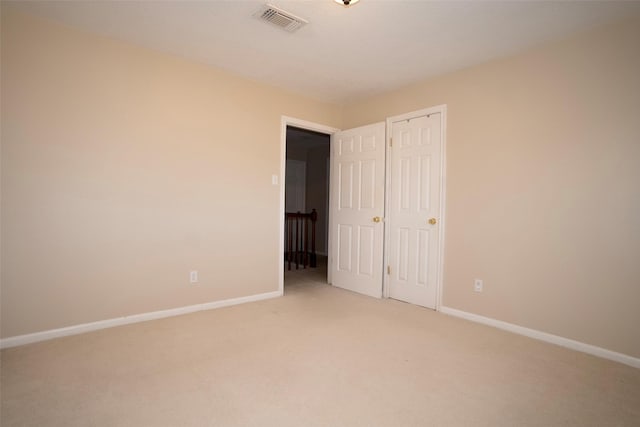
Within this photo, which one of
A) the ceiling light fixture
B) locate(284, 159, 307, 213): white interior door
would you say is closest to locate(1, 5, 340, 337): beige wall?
the ceiling light fixture

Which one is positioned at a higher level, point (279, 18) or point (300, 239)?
point (279, 18)

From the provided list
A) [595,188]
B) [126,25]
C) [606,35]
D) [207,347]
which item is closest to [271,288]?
[207,347]

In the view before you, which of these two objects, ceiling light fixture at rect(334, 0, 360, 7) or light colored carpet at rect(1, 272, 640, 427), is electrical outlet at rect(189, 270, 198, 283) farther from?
ceiling light fixture at rect(334, 0, 360, 7)

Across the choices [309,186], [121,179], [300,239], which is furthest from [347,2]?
[309,186]

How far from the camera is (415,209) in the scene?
11.9ft

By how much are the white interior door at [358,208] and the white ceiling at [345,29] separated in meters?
0.96

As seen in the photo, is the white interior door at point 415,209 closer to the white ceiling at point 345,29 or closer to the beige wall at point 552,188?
the beige wall at point 552,188

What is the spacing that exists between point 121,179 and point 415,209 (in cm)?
290

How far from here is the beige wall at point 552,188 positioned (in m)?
2.36

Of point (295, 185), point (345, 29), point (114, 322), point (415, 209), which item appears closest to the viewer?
point (345, 29)

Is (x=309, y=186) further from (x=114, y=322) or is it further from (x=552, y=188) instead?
(x=552, y=188)

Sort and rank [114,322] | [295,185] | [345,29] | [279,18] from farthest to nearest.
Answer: [295,185] → [114,322] → [345,29] → [279,18]

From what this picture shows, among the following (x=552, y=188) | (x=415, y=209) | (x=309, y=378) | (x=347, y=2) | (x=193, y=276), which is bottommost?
(x=309, y=378)

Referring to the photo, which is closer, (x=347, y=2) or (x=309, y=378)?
(x=309, y=378)
